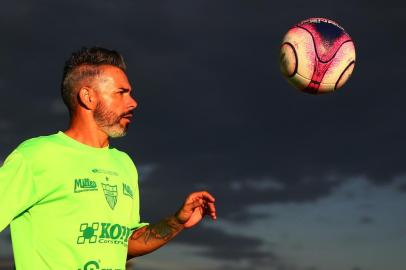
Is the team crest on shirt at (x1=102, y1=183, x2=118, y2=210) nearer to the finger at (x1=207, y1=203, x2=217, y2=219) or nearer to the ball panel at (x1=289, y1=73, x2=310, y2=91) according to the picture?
the finger at (x1=207, y1=203, x2=217, y2=219)

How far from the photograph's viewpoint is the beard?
6.61 m

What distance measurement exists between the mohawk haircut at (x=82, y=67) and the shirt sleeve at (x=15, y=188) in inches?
41.9

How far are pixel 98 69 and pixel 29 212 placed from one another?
5.62 ft

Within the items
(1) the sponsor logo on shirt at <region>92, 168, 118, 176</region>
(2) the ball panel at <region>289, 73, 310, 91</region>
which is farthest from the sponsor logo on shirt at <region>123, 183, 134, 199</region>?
(2) the ball panel at <region>289, 73, 310, 91</region>

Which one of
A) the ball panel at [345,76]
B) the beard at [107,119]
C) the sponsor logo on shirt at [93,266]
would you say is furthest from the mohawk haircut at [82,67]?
the ball panel at [345,76]

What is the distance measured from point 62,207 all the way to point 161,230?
1517 mm

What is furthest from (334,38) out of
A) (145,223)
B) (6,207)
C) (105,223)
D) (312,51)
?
(6,207)

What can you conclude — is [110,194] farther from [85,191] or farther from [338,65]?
[338,65]

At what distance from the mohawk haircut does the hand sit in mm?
1577

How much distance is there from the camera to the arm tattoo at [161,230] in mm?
7129

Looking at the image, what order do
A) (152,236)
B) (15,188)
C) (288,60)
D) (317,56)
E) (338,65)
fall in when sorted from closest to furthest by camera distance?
(15,188), (152,236), (317,56), (338,65), (288,60)

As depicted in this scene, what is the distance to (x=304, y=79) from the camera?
1148 centimetres

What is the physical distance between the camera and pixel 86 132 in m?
6.62

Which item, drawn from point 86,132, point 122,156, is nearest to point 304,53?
point 122,156
